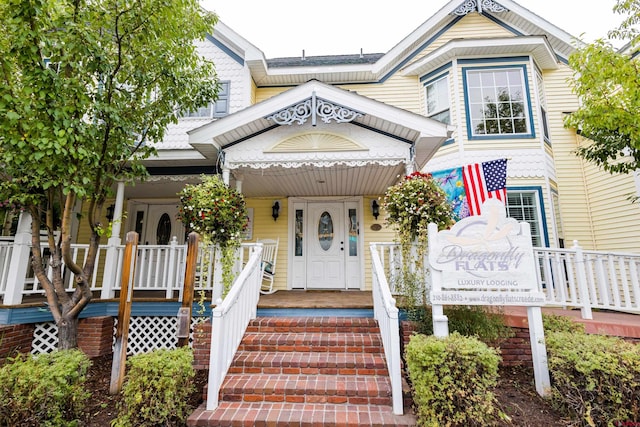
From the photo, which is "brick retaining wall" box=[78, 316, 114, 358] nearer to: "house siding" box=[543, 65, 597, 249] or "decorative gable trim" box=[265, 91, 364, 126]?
"decorative gable trim" box=[265, 91, 364, 126]

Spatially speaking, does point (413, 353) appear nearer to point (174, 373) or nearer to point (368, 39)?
point (174, 373)

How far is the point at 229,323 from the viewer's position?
3344 millimetres

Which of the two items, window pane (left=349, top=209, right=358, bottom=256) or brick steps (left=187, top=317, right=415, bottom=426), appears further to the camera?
window pane (left=349, top=209, right=358, bottom=256)

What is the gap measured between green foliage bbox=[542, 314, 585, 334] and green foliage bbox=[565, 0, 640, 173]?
2.57m

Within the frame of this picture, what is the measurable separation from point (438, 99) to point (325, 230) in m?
4.35

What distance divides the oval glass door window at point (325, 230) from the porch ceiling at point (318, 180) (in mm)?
576

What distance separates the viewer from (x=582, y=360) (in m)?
2.85

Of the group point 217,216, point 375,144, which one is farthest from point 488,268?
point 217,216

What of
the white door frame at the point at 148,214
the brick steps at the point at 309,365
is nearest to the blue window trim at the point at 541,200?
the brick steps at the point at 309,365

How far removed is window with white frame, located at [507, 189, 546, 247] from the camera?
6.54 meters

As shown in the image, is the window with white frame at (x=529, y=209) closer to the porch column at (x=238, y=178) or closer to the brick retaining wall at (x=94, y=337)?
the porch column at (x=238, y=178)

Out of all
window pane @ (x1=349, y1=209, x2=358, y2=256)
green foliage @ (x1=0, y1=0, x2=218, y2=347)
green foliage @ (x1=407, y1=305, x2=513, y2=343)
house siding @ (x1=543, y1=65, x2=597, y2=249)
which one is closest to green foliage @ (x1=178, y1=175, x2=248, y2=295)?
green foliage @ (x1=0, y1=0, x2=218, y2=347)

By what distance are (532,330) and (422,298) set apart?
120cm

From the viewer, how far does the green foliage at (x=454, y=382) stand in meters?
2.55
